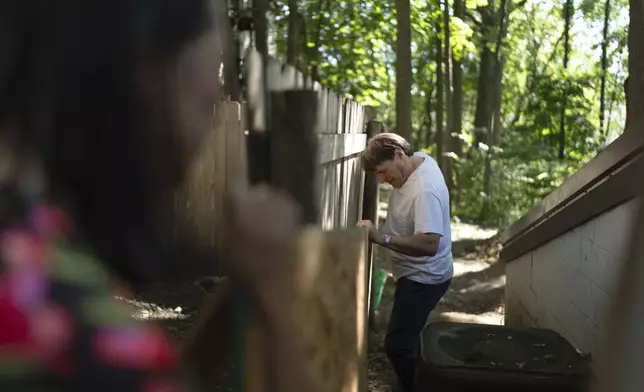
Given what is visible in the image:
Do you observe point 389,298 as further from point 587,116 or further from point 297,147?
point 587,116

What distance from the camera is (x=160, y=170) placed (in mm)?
880

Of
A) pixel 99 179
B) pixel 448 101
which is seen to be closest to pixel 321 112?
pixel 99 179

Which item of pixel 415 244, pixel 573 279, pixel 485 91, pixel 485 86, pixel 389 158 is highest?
pixel 485 86

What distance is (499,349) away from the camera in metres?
3.84

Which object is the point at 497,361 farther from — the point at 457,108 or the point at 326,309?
the point at 457,108

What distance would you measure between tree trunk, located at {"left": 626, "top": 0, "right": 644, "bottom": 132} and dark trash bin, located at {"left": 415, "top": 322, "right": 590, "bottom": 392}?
144 centimetres

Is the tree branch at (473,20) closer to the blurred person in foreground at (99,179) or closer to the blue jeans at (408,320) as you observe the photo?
the blue jeans at (408,320)

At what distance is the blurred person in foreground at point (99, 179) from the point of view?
0.82m

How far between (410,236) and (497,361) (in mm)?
812

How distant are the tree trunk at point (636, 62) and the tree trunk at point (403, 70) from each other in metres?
4.21

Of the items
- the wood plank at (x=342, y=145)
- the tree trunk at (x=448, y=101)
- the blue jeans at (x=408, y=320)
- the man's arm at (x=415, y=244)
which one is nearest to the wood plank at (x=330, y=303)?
the wood plank at (x=342, y=145)

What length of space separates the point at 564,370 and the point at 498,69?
1512 cm

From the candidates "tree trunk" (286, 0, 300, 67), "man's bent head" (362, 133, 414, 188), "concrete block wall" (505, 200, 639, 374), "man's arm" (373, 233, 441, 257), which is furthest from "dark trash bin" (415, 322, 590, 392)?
"tree trunk" (286, 0, 300, 67)

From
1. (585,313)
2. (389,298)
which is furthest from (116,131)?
(389,298)
